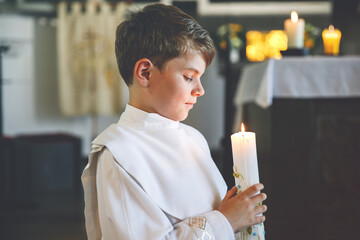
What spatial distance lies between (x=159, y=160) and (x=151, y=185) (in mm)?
61

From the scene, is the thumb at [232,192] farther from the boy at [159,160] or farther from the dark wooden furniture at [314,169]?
the dark wooden furniture at [314,169]

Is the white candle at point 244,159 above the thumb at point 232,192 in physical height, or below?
above

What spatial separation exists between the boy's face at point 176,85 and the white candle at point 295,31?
1238 mm

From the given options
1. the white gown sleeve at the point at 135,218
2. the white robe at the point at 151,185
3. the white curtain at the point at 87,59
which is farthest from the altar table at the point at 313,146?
the white curtain at the point at 87,59

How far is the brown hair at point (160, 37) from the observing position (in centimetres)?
84

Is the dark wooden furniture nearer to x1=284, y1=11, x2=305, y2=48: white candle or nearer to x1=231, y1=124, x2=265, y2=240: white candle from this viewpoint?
x1=284, y1=11, x2=305, y2=48: white candle

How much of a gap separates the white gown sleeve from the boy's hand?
14 mm

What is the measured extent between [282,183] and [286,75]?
1.56 feet

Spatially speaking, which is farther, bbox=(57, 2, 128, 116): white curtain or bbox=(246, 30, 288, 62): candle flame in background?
bbox=(246, 30, 288, 62): candle flame in background

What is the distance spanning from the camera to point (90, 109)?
4.43 meters

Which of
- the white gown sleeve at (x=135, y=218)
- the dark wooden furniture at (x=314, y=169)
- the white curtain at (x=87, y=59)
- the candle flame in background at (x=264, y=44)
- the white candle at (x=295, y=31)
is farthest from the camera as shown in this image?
the candle flame in background at (x=264, y=44)

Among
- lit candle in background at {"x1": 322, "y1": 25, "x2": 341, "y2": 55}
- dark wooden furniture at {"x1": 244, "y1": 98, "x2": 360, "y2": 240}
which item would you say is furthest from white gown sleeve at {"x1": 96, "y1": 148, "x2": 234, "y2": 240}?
lit candle in background at {"x1": 322, "y1": 25, "x2": 341, "y2": 55}

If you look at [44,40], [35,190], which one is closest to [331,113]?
[35,190]

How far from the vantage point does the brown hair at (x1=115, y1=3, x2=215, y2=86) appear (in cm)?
84
